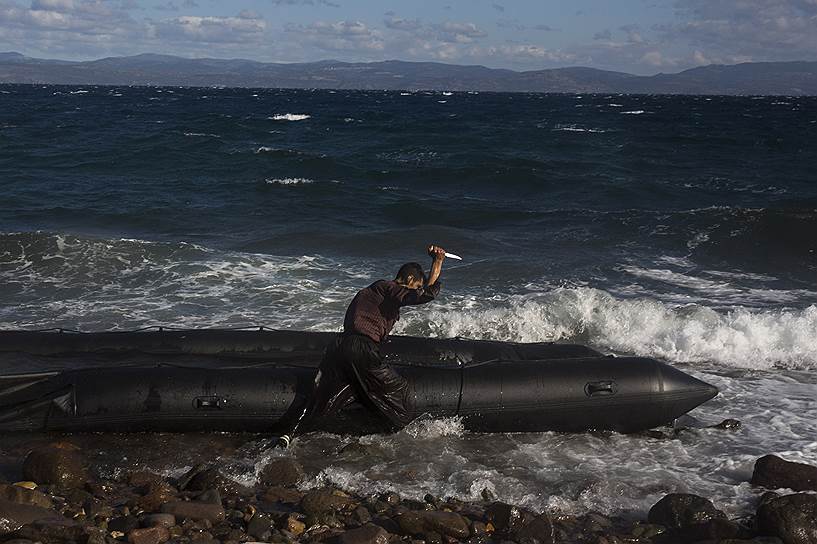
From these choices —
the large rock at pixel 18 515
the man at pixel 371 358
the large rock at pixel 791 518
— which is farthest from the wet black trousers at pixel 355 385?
the large rock at pixel 791 518

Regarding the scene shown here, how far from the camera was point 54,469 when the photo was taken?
6.63 meters

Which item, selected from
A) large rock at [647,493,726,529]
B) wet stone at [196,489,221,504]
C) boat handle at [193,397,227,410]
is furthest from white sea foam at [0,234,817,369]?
wet stone at [196,489,221,504]

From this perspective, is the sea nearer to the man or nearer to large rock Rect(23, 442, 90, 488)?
the man

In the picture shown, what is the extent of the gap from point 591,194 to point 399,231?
8403 mm

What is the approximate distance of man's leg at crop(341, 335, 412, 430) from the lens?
7.45 metres

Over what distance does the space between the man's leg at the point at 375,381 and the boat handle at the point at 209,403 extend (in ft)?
4.07

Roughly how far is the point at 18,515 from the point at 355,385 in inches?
116

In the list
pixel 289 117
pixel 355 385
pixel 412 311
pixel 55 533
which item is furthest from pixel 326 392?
pixel 289 117

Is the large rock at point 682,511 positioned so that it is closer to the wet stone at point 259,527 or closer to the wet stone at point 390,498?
the wet stone at point 390,498

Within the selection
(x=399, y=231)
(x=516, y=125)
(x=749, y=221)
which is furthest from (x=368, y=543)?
(x=516, y=125)

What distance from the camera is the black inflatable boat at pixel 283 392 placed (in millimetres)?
7871

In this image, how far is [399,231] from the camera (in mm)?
20094

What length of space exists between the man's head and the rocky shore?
169 centimetres

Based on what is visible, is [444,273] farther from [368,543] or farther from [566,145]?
[566,145]
